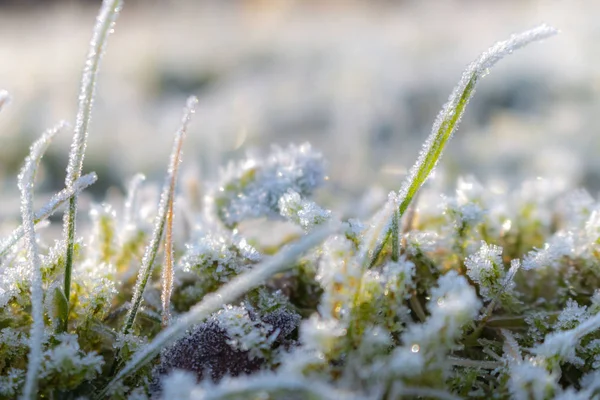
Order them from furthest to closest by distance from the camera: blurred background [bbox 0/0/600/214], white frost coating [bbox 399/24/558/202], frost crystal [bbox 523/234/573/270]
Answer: blurred background [bbox 0/0/600/214]
frost crystal [bbox 523/234/573/270]
white frost coating [bbox 399/24/558/202]

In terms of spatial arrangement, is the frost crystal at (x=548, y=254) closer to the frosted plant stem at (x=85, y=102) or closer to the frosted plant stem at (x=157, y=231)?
the frosted plant stem at (x=157, y=231)

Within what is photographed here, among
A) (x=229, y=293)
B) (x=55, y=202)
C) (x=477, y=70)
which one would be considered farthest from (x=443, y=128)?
(x=55, y=202)

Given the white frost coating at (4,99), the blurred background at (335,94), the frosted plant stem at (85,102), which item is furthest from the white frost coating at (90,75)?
the blurred background at (335,94)

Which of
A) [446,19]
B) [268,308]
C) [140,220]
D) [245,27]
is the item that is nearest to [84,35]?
[245,27]

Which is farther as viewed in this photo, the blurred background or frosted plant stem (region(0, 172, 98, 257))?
the blurred background

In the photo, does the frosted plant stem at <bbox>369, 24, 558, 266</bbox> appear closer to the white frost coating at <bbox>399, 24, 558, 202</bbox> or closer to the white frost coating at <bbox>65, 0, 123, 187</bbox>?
the white frost coating at <bbox>399, 24, 558, 202</bbox>

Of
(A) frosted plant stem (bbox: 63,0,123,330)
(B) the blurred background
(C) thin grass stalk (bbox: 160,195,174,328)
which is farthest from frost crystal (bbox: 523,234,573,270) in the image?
(B) the blurred background
